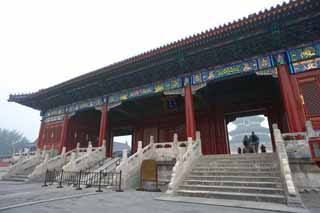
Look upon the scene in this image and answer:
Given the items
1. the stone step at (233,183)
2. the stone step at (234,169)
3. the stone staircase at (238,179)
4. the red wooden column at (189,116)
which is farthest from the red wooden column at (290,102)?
the red wooden column at (189,116)

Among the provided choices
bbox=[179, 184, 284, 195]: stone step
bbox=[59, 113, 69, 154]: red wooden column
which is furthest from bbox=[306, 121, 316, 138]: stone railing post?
bbox=[59, 113, 69, 154]: red wooden column

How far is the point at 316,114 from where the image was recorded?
6.74m

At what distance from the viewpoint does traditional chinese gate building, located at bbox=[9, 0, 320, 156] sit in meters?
7.11

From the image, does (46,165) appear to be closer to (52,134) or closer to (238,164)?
(52,134)

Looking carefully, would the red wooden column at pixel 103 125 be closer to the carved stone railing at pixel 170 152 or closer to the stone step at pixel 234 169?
the carved stone railing at pixel 170 152

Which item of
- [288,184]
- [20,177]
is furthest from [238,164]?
[20,177]

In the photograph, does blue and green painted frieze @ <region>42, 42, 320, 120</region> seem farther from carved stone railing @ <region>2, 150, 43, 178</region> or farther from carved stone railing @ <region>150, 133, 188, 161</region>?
carved stone railing @ <region>2, 150, 43, 178</region>

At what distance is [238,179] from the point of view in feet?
18.8

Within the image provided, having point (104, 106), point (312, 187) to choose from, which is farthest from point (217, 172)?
point (104, 106)

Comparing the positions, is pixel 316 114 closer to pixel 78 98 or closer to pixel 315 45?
pixel 315 45

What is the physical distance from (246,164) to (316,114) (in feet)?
10.5

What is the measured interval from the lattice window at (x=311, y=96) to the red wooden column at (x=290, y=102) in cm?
30

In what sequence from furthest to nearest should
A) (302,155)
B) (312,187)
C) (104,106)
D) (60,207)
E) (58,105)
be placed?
(58,105), (104,106), (302,155), (312,187), (60,207)

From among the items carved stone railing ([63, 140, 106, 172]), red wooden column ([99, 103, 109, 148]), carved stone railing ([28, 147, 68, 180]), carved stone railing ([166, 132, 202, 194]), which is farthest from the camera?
Answer: red wooden column ([99, 103, 109, 148])
